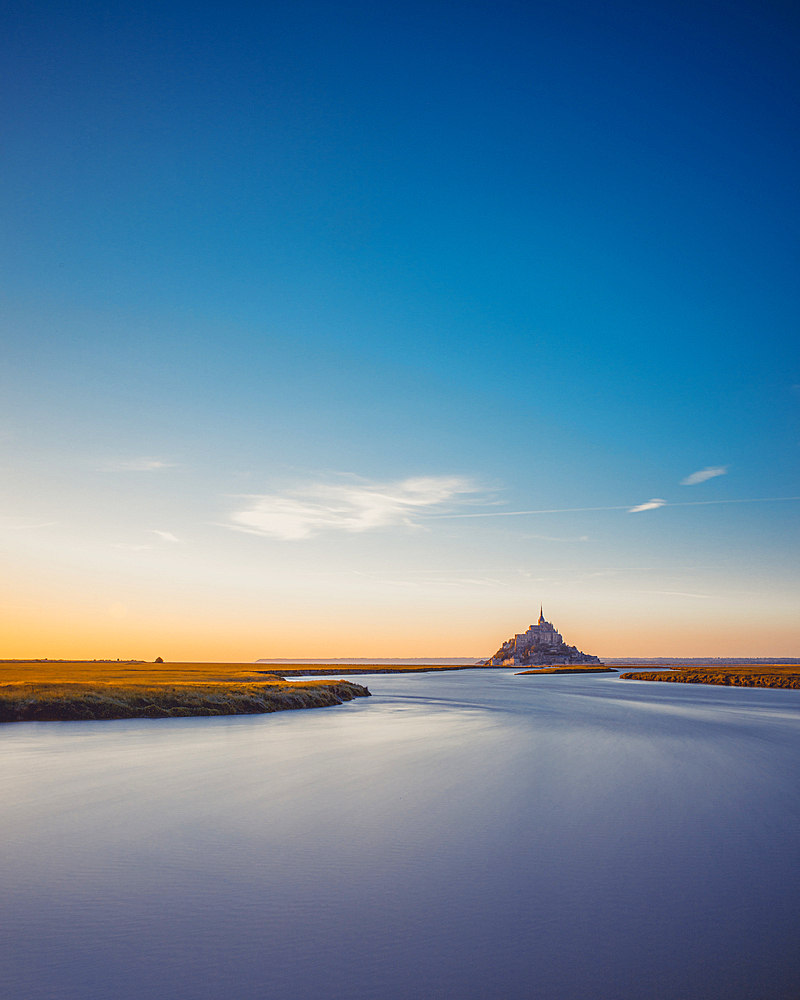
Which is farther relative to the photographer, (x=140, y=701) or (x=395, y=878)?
(x=140, y=701)

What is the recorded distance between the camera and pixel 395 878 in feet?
26.4

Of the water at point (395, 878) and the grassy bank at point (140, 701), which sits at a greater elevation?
the water at point (395, 878)

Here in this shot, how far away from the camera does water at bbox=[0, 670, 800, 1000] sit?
544cm

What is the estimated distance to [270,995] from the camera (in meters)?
5.05

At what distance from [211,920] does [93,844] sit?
4014 millimetres

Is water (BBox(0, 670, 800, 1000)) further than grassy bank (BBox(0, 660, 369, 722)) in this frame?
No

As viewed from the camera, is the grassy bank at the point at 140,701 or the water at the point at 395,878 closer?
the water at the point at 395,878

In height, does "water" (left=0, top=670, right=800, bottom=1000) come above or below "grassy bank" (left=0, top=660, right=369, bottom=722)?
above

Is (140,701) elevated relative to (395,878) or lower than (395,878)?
lower

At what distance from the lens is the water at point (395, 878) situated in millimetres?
5438

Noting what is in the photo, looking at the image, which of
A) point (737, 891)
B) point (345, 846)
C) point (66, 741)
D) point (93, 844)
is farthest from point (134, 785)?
point (737, 891)

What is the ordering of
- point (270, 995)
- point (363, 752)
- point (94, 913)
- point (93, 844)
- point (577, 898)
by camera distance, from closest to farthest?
point (270, 995)
point (94, 913)
point (577, 898)
point (93, 844)
point (363, 752)

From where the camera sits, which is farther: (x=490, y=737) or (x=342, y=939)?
(x=490, y=737)

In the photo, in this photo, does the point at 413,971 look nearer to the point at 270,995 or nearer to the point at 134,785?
the point at 270,995
